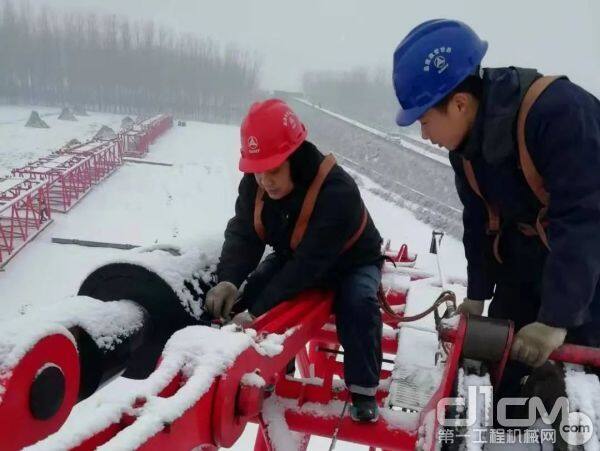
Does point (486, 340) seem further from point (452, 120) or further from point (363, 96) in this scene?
point (363, 96)

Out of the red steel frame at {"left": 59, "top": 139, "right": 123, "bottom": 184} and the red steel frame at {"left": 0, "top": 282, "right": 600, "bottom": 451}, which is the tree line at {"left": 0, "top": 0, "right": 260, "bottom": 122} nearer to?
the red steel frame at {"left": 59, "top": 139, "right": 123, "bottom": 184}

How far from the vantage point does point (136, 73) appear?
167 feet

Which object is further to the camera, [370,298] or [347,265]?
[347,265]

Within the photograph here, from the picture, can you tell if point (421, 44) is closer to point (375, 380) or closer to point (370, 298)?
point (370, 298)

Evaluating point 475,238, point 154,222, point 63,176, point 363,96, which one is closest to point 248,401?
point 475,238

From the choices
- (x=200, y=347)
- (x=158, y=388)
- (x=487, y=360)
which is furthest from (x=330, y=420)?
(x=158, y=388)

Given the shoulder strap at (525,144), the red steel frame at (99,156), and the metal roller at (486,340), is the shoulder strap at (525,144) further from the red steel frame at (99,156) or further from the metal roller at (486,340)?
the red steel frame at (99,156)

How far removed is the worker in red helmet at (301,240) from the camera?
2.10m

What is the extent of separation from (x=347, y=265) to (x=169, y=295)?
0.84m

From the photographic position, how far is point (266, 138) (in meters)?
2.12

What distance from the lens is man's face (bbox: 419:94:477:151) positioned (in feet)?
5.63

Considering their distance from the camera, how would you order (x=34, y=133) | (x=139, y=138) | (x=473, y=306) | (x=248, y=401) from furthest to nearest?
(x=34, y=133)
(x=139, y=138)
(x=473, y=306)
(x=248, y=401)

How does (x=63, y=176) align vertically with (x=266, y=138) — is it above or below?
below

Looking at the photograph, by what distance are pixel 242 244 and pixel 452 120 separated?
1.16 m
